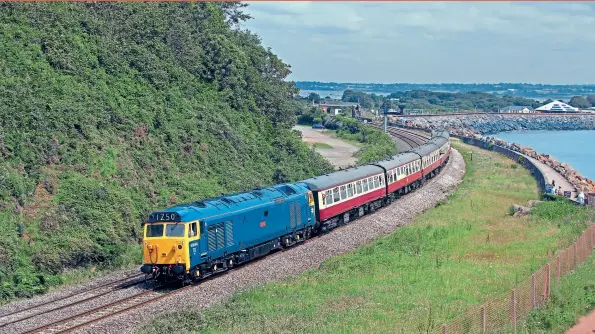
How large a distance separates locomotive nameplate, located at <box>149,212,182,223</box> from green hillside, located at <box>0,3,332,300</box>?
15.1 ft

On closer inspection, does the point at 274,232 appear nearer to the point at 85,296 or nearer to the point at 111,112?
the point at 85,296

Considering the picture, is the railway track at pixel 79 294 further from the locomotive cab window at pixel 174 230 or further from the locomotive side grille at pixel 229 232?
the locomotive side grille at pixel 229 232

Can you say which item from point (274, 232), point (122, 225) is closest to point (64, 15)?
point (122, 225)

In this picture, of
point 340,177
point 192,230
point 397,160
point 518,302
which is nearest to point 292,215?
point 340,177

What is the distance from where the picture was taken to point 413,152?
204ft

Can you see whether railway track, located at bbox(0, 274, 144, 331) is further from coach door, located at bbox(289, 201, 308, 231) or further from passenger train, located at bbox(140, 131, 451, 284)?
coach door, located at bbox(289, 201, 308, 231)

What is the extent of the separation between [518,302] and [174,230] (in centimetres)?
1225

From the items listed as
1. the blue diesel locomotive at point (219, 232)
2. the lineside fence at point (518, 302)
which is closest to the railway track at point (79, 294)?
the blue diesel locomotive at point (219, 232)

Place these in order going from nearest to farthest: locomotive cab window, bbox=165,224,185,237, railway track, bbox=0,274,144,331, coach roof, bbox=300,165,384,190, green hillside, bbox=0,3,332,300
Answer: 1. railway track, bbox=0,274,144,331
2. locomotive cab window, bbox=165,224,185,237
3. green hillside, bbox=0,3,332,300
4. coach roof, bbox=300,165,384,190

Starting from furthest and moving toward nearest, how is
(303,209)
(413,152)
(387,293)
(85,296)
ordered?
(413,152)
(303,209)
(85,296)
(387,293)

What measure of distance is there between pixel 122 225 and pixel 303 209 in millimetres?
8475

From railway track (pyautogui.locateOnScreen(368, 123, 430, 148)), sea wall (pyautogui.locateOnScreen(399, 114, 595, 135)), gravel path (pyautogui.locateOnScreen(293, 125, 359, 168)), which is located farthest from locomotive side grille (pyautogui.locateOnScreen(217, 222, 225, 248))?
sea wall (pyautogui.locateOnScreen(399, 114, 595, 135))

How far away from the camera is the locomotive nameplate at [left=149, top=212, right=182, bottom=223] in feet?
91.3

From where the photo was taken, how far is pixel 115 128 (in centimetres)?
4238
